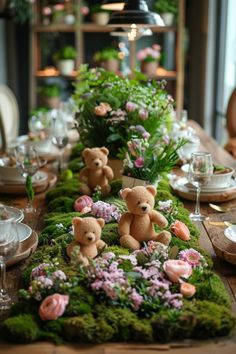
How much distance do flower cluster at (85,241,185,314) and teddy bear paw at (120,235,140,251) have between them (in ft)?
0.39

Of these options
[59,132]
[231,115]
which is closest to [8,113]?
[59,132]

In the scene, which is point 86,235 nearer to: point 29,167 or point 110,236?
point 110,236

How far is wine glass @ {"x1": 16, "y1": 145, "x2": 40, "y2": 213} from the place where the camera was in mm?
1882

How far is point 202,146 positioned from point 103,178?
3.99ft

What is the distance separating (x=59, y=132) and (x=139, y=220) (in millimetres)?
1548

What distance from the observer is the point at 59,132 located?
2902 mm

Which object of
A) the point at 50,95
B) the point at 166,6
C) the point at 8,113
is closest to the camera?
the point at 8,113

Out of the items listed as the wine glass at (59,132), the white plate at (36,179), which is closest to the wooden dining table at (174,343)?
the white plate at (36,179)

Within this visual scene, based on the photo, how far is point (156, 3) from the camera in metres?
4.98

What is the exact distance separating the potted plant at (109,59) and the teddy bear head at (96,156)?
327cm

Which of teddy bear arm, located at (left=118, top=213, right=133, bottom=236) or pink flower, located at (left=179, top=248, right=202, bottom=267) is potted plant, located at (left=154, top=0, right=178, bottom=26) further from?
pink flower, located at (left=179, top=248, right=202, bottom=267)

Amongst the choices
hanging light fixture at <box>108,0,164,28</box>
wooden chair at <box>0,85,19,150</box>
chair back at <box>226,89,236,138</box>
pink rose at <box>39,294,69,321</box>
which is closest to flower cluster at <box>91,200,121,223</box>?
pink rose at <box>39,294,69,321</box>

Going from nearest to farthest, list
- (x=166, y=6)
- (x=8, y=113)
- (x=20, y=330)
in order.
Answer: (x=20, y=330), (x=8, y=113), (x=166, y=6)

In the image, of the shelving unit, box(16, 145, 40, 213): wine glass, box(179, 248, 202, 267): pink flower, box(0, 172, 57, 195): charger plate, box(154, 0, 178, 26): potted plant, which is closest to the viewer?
box(179, 248, 202, 267): pink flower
